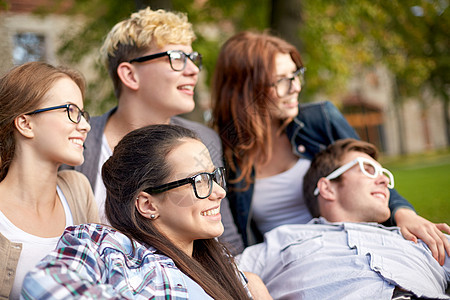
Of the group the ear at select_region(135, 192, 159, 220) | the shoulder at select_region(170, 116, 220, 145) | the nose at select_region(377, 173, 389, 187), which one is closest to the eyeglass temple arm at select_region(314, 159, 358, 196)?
the nose at select_region(377, 173, 389, 187)

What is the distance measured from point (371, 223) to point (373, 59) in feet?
33.4

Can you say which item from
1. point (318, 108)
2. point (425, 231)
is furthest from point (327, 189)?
point (318, 108)

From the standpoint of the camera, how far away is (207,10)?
387 inches

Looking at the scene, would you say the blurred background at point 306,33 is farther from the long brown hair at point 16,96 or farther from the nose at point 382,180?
the long brown hair at point 16,96

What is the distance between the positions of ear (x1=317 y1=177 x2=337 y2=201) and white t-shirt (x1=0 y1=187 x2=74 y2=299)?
162 centimetres

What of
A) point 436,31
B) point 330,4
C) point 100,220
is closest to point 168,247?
point 100,220

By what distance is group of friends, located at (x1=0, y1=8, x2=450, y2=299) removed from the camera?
1927 millimetres

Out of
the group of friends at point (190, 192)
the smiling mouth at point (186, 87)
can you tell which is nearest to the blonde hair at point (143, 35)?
the group of friends at point (190, 192)

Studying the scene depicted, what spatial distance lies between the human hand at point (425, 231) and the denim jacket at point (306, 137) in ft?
2.83

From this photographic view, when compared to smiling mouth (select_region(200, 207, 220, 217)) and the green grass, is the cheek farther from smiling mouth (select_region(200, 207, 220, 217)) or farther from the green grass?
the green grass

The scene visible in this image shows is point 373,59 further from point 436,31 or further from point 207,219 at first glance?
point 207,219

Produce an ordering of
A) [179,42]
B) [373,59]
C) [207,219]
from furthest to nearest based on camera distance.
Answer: [373,59] < [179,42] < [207,219]

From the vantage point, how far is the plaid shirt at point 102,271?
1.50m

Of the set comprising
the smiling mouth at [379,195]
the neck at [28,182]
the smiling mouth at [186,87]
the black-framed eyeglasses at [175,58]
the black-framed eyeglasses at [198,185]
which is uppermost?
the black-framed eyeglasses at [175,58]
